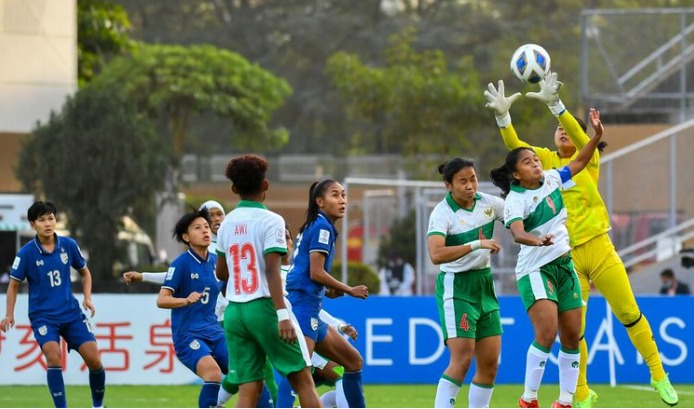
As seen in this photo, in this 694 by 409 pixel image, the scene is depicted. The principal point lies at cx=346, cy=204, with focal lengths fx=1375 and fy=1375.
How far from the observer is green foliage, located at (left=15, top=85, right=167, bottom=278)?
28312 mm

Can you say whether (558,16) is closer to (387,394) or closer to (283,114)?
(283,114)

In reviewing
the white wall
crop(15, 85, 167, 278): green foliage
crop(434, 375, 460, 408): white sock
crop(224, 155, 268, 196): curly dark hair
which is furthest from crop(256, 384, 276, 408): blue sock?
the white wall

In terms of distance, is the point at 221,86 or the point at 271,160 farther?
the point at 271,160

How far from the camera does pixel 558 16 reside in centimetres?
5991

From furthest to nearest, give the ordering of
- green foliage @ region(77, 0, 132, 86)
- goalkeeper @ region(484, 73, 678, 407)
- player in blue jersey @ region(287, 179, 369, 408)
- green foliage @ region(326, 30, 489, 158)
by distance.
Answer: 1. green foliage @ region(326, 30, 489, 158)
2. green foliage @ region(77, 0, 132, 86)
3. goalkeeper @ region(484, 73, 678, 407)
4. player in blue jersey @ region(287, 179, 369, 408)

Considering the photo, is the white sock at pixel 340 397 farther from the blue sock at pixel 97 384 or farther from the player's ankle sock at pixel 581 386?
the blue sock at pixel 97 384

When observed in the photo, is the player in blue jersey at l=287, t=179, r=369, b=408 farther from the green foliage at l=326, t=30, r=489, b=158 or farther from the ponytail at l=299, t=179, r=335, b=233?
the green foliage at l=326, t=30, r=489, b=158

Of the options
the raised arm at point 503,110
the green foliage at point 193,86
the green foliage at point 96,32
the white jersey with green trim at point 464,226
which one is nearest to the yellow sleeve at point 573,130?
the raised arm at point 503,110

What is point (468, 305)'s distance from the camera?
→ 9.86m

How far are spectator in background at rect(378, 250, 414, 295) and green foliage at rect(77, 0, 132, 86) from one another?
43.8ft

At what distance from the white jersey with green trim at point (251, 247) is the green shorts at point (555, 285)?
2669mm

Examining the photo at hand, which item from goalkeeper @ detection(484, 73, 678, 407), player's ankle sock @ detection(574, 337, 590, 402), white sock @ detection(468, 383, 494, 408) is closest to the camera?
white sock @ detection(468, 383, 494, 408)

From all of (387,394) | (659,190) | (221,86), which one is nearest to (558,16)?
(221,86)

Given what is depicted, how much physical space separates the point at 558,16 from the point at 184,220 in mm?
50651
